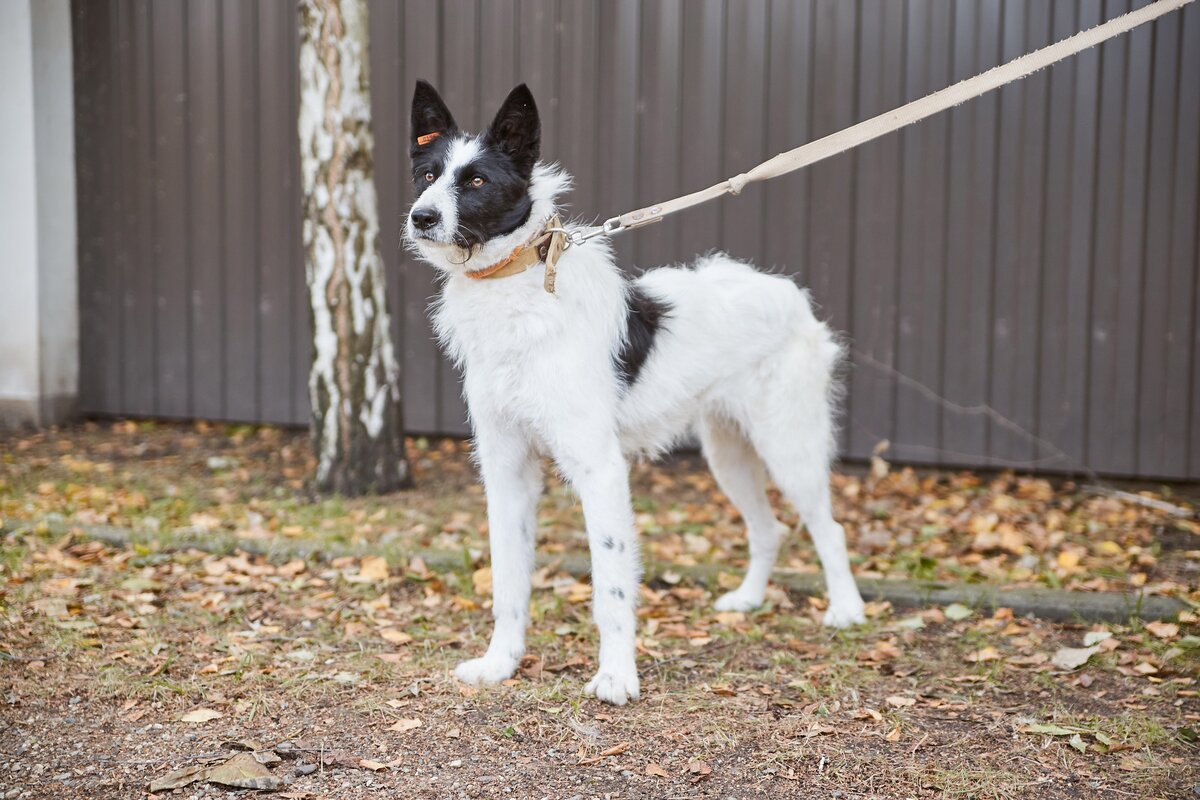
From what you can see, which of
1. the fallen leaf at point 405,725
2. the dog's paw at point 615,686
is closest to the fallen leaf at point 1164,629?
the dog's paw at point 615,686

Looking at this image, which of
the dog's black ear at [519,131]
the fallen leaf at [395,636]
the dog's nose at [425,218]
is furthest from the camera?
the fallen leaf at [395,636]

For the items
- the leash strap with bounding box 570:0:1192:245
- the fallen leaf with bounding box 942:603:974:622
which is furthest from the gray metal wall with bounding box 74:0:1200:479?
the leash strap with bounding box 570:0:1192:245

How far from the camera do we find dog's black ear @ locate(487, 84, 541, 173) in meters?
3.04

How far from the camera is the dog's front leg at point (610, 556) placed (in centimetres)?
316

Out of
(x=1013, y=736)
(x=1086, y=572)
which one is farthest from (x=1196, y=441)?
(x=1013, y=736)

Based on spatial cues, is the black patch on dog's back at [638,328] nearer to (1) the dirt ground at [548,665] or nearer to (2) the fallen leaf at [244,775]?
(1) the dirt ground at [548,665]

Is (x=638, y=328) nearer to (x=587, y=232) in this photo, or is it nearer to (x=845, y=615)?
(x=587, y=232)

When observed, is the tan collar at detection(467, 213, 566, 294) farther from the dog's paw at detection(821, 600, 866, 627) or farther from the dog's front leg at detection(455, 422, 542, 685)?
the dog's paw at detection(821, 600, 866, 627)

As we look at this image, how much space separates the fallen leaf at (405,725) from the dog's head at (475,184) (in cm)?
125

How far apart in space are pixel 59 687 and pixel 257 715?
64 cm

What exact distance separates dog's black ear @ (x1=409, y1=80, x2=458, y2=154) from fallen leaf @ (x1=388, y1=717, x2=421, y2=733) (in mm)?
1600

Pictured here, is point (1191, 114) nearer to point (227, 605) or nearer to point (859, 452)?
point (859, 452)

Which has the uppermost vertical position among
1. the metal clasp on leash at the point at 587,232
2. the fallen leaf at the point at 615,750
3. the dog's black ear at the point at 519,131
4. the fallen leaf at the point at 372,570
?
the dog's black ear at the point at 519,131

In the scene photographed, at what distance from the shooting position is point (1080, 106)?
5.93 m
